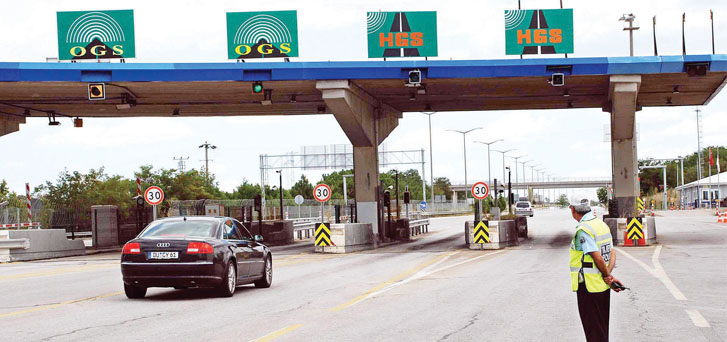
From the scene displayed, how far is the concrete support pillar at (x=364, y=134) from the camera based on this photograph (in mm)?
33719

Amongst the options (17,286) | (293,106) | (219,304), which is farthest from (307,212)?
(219,304)

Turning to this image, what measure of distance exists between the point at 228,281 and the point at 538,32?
2125cm

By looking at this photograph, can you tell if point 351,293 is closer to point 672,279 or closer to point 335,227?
point 672,279

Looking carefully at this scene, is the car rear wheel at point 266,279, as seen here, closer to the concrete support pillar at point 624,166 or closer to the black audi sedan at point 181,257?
the black audi sedan at point 181,257

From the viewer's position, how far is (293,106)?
3962 cm

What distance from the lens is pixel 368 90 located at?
3512 cm

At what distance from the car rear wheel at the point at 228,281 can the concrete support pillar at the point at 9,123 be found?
87.5 feet

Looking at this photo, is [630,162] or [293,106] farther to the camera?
[293,106]

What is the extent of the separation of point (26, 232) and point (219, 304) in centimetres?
1915

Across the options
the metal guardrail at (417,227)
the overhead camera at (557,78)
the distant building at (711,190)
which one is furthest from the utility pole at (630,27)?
the distant building at (711,190)

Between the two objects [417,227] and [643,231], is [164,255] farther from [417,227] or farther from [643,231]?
[417,227]

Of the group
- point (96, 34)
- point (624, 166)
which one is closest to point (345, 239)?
point (96, 34)

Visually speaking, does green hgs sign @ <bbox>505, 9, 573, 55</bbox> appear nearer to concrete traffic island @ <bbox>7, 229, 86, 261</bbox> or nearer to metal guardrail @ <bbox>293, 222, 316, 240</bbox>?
concrete traffic island @ <bbox>7, 229, 86, 261</bbox>

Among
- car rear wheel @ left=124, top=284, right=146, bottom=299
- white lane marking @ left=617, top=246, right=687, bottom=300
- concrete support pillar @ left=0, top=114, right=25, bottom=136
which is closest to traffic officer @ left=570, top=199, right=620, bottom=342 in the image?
white lane marking @ left=617, top=246, right=687, bottom=300
